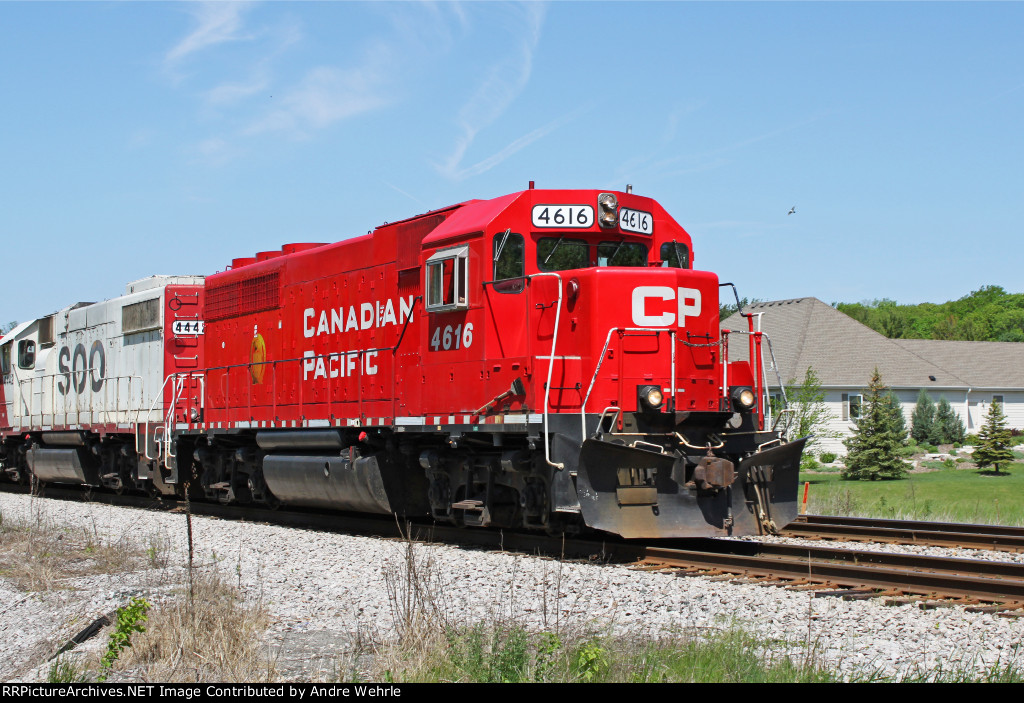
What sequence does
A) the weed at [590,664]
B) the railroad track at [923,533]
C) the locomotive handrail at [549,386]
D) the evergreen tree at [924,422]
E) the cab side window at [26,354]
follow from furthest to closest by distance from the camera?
the evergreen tree at [924,422], the cab side window at [26,354], the railroad track at [923,533], the locomotive handrail at [549,386], the weed at [590,664]

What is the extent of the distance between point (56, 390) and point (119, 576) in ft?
45.3

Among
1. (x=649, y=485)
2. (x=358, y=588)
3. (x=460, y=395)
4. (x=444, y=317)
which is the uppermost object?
(x=444, y=317)

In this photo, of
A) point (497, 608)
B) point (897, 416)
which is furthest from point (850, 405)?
point (497, 608)

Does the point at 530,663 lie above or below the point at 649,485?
below

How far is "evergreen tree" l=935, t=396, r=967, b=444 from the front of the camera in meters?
45.0

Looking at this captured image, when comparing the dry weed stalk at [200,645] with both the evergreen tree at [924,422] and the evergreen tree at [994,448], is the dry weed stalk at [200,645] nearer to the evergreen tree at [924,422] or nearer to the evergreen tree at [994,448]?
the evergreen tree at [994,448]

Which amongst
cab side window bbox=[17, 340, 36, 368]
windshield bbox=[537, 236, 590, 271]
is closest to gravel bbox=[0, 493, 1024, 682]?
windshield bbox=[537, 236, 590, 271]

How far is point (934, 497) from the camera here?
23.4m

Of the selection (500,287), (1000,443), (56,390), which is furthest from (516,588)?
(1000,443)

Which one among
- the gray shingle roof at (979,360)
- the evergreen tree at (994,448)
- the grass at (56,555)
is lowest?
the grass at (56,555)

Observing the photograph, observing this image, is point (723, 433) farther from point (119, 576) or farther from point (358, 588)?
point (119, 576)

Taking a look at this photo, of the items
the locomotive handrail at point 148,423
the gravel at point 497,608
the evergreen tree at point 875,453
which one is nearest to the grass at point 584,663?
the gravel at point 497,608

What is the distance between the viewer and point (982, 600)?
7336 millimetres

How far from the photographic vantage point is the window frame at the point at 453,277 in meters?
10.7
